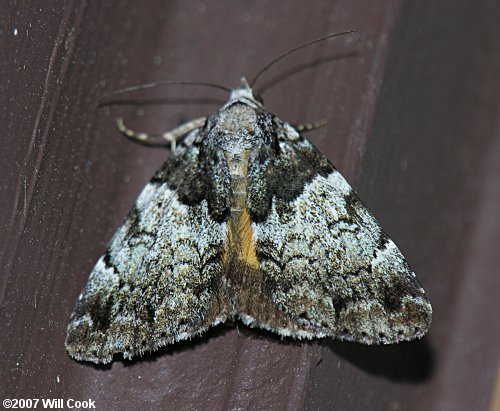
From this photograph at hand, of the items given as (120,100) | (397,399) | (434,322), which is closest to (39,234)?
(120,100)

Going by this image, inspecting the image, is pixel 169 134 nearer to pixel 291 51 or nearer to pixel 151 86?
pixel 151 86

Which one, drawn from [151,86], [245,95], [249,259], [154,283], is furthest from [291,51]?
[154,283]

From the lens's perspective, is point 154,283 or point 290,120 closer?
point 154,283

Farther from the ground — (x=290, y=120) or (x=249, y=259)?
(x=290, y=120)

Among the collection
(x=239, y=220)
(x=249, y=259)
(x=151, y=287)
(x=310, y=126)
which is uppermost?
(x=310, y=126)

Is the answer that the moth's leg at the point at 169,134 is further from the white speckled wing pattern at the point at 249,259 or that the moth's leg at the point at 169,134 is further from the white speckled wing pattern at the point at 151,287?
the white speckled wing pattern at the point at 151,287

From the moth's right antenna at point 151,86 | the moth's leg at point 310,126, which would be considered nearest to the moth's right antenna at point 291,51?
the moth's right antenna at point 151,86

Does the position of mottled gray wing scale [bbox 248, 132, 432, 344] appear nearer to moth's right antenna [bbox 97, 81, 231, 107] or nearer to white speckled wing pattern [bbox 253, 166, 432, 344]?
white speckled wing pattern [bbox 253, 166, 432, 344]

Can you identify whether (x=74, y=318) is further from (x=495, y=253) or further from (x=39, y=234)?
(x=495, y=253)
